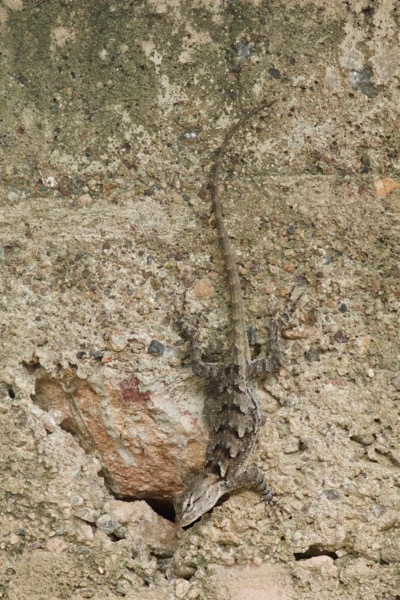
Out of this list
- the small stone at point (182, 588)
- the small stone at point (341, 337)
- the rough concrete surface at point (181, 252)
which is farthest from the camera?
the small stone at point (341, 337)

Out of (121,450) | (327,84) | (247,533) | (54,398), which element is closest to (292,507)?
(247,533)

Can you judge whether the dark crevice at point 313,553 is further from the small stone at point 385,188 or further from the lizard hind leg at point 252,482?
the small stone at point 385,188

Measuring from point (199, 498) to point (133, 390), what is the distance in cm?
51

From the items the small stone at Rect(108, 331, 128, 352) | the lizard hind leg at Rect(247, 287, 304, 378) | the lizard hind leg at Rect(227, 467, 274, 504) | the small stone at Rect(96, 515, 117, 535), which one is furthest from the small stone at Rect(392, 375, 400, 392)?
the small stone at Rect(96, 515, 117, 535)

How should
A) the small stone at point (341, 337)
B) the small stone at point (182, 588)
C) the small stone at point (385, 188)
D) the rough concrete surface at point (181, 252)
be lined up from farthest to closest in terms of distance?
the small stone at point (385, 188), the small stone at point (341, 337), the rough concrete surface at point (181, 252), the small stone at point (182, 588)

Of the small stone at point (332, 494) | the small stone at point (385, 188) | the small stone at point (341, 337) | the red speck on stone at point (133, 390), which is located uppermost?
the small stone at point (385, 188)

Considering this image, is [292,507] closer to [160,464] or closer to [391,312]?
[160,464]

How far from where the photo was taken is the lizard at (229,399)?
351 cm

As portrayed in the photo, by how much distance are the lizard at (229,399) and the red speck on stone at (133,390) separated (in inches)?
9.4

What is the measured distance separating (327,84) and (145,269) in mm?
1094

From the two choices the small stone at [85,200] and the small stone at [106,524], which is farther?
the small stone at [85,200]

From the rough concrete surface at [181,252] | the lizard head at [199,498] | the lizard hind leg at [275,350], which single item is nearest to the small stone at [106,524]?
the rough concrete surface at [181,252]

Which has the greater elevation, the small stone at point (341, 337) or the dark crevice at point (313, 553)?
the small stone at point (341, 337)

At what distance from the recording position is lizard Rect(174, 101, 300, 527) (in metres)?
3.51
